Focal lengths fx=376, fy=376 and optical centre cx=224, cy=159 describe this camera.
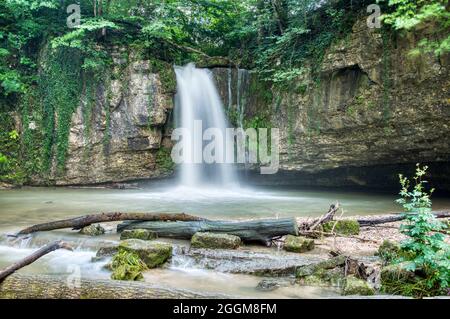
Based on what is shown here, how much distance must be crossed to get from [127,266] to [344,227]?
3.87 meters

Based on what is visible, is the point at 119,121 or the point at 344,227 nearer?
the point at 344,227

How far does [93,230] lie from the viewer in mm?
6926

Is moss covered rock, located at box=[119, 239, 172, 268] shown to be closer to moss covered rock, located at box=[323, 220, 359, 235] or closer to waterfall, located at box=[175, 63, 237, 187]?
moss covered rock, located at box=[323, 220, 359, 235]

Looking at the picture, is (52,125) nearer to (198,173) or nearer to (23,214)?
(198,173)

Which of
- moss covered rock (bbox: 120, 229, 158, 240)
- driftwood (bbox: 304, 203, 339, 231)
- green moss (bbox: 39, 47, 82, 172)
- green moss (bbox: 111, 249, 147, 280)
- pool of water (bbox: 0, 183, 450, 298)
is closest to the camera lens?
green moss (bbox: 111, 249, 147, 280)

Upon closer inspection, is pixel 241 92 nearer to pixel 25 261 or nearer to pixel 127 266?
pixel 127 266

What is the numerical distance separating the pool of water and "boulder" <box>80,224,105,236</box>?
0.15 metres

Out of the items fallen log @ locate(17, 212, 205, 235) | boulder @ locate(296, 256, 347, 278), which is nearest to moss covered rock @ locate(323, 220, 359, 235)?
boulder @ locate(296, 256, 347, 278)

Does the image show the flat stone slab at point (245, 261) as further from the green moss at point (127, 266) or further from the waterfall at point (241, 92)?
the waterfall at point (241, 92)

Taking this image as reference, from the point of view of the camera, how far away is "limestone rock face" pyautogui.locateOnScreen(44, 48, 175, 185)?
15.2 m

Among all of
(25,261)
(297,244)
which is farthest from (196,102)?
(25,261)

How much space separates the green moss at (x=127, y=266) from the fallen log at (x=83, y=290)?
143 centimetres

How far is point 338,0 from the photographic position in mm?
13086
